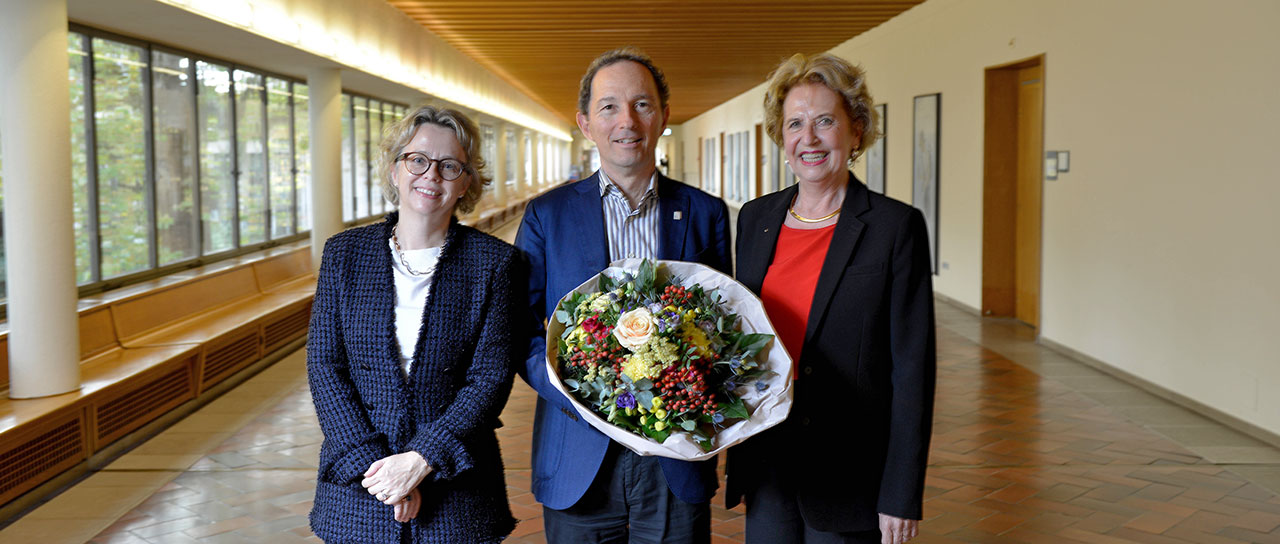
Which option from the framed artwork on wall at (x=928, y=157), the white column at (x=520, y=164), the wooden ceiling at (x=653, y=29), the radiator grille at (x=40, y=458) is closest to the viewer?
the radiator grille at (x=40, y=458)

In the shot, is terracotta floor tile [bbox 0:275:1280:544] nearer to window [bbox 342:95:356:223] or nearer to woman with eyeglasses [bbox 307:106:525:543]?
woman with eyeglasses [bbox 307:106:525:543]

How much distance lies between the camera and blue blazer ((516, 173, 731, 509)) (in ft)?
6.93

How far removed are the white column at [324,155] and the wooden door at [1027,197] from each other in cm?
677

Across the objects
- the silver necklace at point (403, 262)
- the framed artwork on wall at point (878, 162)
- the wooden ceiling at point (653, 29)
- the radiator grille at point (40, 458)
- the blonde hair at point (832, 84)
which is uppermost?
the wooden ceiling at point (653, 29)

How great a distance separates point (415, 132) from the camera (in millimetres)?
2133

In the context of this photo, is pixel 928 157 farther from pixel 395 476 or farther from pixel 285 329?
pixel 395 476

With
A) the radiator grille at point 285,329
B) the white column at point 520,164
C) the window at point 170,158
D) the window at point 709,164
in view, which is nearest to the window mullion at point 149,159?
the window at point 170,158

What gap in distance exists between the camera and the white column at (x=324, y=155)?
10.9 m

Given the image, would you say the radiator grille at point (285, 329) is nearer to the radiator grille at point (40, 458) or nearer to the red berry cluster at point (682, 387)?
the radiator grille at point (40, 458)

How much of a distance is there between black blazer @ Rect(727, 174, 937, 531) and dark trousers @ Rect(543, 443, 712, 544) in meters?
0.17

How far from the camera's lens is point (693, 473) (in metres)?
2.09

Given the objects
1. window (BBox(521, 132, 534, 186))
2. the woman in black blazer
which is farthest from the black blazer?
window (BBox(521, 132, 534, 186))

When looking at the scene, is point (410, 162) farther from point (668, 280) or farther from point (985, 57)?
point (985, 57)

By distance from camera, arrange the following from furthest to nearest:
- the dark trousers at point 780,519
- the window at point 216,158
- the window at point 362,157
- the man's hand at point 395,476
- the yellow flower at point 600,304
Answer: the window at point 362,157, the window at point 216,158, the dark trousers at point 780,519, the man's hand at point 395,476, the yellow flower at point 600,304
